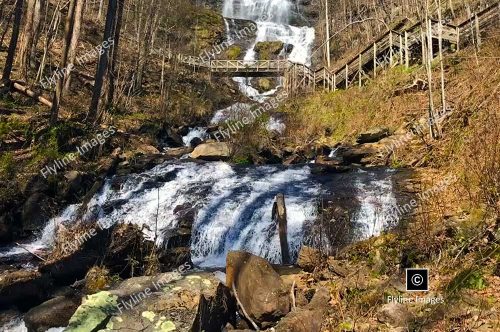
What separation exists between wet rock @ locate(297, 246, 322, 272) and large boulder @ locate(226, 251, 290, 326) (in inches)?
39.0

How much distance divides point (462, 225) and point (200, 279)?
367 cm

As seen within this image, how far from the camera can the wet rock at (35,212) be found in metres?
11.0

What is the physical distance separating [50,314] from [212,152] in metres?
10.3

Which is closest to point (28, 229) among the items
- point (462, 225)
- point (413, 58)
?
point (462, 225)

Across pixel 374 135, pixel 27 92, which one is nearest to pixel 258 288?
pixel 374 135

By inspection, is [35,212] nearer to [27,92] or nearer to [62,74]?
[62,74]

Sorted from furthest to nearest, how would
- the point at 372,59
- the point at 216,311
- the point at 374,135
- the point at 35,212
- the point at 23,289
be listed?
the point at 372,59 < the point at 374,135 < the point at 35,212 < the point at 23,289 < the point at 216,311

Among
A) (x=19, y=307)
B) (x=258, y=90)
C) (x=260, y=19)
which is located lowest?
(x=19, y=307)

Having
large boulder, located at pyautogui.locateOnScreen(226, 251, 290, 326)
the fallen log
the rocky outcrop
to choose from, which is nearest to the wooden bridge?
large boulder, located at pyautogui.locateOnScreen(226, 251, 290, 326)

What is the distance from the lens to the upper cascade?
50.3m

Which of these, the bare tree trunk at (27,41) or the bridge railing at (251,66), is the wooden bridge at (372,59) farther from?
the bare tree trunk at (27,41)

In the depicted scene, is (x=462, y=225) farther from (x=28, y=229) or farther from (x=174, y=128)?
(x=174, y=128)

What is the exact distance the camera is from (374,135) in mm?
14688

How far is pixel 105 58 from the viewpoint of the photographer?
16.3m
